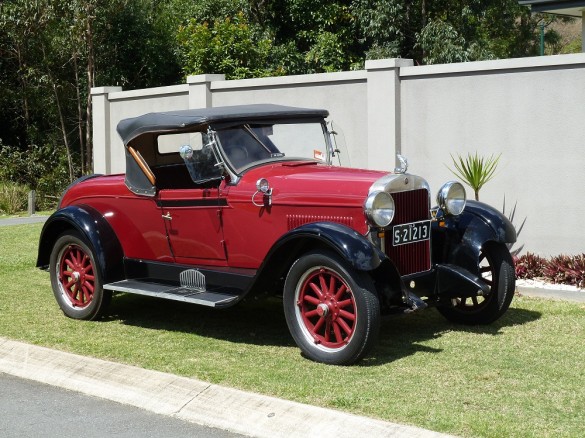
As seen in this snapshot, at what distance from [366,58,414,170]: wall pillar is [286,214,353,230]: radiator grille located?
4.44 meters

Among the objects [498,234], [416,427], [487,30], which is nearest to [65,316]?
[498,234]

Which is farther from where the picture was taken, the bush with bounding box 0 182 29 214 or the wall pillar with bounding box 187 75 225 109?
the bush with bounding box 0 182 29 214

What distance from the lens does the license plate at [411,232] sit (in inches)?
290

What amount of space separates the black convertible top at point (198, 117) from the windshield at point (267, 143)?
90mm

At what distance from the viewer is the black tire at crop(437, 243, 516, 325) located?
805 centimetres

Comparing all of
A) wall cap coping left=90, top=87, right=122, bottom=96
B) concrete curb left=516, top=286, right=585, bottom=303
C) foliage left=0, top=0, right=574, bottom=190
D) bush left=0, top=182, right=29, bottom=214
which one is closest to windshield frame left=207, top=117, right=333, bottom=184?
concrete curb left=516, top=286, right=585, bottom=303

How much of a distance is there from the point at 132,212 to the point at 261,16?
16928 mm

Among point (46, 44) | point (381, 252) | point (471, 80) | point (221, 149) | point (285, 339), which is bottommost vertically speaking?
point (285, 339)

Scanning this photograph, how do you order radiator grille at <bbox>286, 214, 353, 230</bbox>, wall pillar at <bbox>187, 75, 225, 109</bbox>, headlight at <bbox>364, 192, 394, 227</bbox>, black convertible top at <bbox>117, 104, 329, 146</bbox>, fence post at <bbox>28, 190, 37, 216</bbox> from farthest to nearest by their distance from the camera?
fence post at <bbox>28, 190, 37, 216</bbox> → wall pillar at <bbox>187, 75, 225, 109</bbox> → black convertible top at <bbox>117, 104, 329, 146</bbox> → radiator grille at <bbox>286, 214, 353, 230</bbox> → headlight at <bbox>364, 192, 394, 227</bbox>

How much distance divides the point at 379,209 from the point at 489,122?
445cm

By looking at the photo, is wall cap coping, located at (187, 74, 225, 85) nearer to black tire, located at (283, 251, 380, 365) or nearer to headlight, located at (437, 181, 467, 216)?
headlight, located at (437, 181, 467, 216)

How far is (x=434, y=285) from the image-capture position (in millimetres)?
7699

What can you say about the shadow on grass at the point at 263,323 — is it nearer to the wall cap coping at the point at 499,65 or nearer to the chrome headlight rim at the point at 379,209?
the chrome headlight rim at the point at 379,209

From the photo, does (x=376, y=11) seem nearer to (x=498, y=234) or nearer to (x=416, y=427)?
(x=498, y=234)
